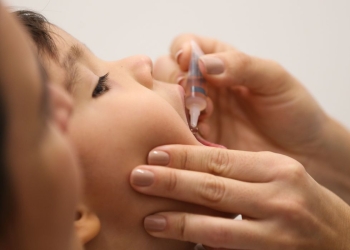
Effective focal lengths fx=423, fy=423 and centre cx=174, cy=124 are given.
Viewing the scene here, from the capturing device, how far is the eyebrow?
25.8 inches

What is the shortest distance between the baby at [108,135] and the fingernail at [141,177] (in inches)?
0.5

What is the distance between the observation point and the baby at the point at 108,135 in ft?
2.09

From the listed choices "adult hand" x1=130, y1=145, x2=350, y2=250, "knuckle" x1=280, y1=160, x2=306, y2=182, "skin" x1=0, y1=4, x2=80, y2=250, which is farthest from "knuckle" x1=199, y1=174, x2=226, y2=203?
"skin" x1=0, y1=4, x2=80, y2=250

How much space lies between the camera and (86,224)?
0.62 m

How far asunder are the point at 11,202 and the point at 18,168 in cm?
3

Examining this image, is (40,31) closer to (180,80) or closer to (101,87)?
(101,87)

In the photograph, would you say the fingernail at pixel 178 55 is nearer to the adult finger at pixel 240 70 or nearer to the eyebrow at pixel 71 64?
the adult finger at pixel 240 70


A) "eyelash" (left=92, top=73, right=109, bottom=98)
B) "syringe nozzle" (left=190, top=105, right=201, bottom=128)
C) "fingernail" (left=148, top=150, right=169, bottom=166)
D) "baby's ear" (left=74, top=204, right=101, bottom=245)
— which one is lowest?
"baby's ear" (left=74, top=204, right=101, bottom=245)

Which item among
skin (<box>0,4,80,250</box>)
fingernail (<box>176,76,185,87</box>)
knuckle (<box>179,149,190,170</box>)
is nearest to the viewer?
skin (<box>0,4,80,250</box>)

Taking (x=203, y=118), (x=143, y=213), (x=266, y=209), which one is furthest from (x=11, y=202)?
(x=203, y=118)

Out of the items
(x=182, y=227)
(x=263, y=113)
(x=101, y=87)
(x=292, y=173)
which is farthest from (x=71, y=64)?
(x=263, y=113)

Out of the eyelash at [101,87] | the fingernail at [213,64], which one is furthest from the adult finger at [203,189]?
the fingernail at [213,64]

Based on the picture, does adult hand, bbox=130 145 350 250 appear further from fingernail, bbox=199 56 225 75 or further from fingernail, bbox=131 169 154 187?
fingernail, bbox=199 56 225 75

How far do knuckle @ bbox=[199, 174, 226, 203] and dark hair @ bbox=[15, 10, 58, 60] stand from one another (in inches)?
12.3
